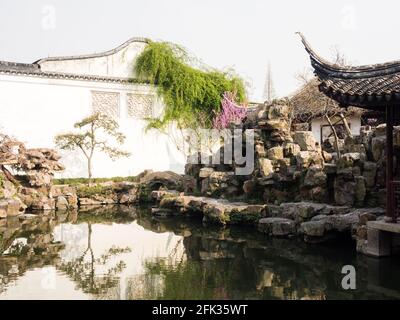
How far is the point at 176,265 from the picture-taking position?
7.15m

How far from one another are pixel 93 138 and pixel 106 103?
7.66 ft

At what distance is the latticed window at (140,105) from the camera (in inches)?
730

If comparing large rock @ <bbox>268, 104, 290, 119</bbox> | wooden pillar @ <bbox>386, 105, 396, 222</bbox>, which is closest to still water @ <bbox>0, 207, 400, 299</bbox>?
wooden pillar @ <bbox>386, 105, 396, 222</bbox>

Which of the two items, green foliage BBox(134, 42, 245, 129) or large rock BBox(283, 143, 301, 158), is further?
green foliage BBox(134, 42, 245, 129)

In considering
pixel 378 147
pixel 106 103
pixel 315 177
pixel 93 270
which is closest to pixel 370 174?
pixel 378 147

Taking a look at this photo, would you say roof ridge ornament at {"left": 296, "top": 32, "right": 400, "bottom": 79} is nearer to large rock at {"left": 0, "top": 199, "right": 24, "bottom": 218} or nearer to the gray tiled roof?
large rock at {"left": 0, "top": 199, "right": 24, "bottom": 218}

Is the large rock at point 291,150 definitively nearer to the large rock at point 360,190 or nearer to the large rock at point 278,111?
the large rock at point 278,111

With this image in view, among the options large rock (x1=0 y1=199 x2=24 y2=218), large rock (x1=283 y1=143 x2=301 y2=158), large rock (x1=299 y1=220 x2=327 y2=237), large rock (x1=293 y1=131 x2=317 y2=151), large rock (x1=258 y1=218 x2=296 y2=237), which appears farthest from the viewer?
large rock (x1=0 y1=199 x2=24 y2=218)

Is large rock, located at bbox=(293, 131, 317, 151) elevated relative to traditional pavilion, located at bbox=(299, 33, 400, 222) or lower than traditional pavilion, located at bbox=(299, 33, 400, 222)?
lower

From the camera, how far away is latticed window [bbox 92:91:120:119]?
57.9 feet

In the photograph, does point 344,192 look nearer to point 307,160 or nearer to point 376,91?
point 307,160
